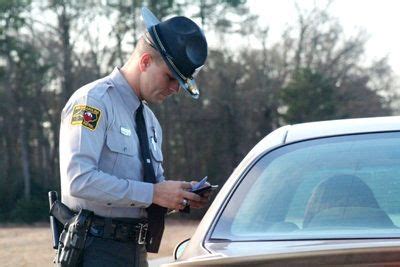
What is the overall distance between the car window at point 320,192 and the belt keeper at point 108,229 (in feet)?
2.16

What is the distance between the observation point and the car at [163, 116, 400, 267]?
2312 mm

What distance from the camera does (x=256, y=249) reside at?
2.34 meters

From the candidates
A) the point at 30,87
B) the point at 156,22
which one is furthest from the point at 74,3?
the point at 156,22

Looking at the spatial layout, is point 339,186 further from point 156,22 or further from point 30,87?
point 30,87

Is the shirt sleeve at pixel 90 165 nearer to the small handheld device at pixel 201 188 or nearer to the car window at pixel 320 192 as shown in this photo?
the small handheld device at pixel 201 188

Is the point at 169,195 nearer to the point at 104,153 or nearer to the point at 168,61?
the point at 104,153

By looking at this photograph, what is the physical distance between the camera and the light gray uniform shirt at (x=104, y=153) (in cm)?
291

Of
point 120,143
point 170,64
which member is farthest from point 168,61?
point 120,143

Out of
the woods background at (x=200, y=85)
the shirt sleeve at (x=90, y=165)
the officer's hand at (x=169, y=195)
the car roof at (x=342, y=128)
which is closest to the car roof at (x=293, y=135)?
the car roof at (x=342, y=128)

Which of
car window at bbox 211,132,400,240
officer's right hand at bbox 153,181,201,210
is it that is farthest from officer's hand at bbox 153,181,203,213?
car window at bbox 211,132,400,240

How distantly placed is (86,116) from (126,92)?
298 mm

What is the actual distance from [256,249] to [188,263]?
0.22 m

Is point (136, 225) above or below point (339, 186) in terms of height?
below

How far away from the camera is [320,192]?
2.60 metres
